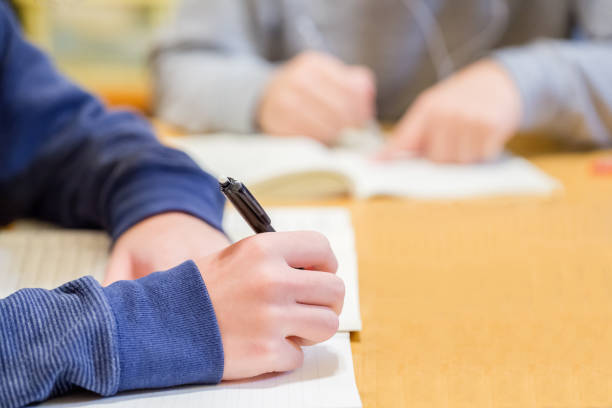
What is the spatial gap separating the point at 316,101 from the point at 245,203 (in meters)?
0.61

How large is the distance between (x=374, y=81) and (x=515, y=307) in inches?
33.7

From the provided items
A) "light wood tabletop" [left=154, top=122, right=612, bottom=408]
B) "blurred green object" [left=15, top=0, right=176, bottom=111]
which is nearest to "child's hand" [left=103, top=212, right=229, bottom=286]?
"light wood tabletop" [left=154, top=122, right=612, bottom=408]

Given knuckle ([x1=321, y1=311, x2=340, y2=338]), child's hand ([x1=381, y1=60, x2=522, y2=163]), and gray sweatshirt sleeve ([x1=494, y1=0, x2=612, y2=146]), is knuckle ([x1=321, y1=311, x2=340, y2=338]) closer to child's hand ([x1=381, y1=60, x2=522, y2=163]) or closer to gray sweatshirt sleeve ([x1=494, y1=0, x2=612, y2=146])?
child's hand ([x1=381, y1=60, x2=522, y2=163])

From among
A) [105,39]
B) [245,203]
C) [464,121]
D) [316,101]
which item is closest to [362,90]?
[316,101]

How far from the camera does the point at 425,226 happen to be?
62 centimetres

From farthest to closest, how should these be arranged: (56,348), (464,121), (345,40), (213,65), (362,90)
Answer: (345,40) → (213,65) → (362,90) → (464,121) → (56,348)

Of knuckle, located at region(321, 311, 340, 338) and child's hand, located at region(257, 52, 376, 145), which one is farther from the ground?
child's hand, located at region(257, 52, 376, 145)

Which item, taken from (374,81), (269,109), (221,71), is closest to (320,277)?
(269,109)

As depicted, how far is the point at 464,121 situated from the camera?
2.83 feet

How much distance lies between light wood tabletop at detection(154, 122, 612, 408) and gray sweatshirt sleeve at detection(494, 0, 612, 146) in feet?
0.79

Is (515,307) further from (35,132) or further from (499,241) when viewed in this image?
(35,132)

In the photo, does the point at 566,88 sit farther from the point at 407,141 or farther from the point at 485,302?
the point at 485,302

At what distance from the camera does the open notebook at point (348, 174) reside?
2.39 ft

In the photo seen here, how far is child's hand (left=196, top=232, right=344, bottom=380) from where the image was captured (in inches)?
13.3
